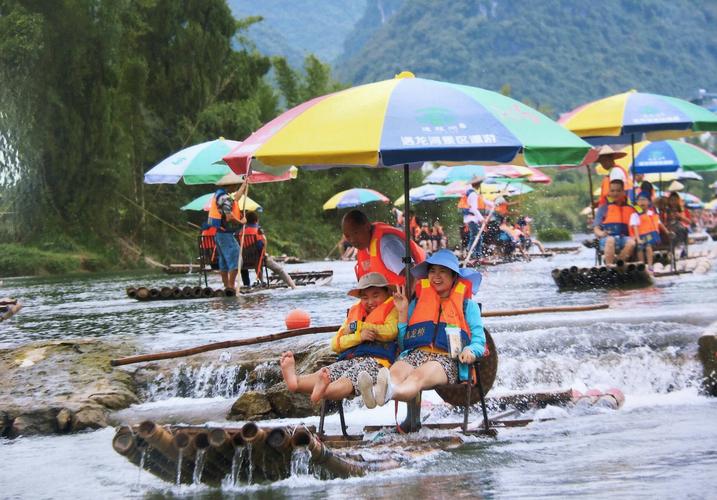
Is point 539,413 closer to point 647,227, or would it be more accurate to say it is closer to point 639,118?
point 639,118

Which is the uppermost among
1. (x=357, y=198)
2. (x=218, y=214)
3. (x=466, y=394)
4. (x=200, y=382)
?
(x=357, y=198)

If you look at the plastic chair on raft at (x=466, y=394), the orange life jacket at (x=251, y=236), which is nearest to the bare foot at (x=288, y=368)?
the plastic chair on raft at (x=466, y=394)

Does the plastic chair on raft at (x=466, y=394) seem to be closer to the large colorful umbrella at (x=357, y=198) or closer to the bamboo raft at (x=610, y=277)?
the bamboo raft at (x=610, y=277)

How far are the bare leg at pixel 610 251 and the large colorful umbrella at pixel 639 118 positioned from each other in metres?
2.34

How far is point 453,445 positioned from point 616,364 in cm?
334

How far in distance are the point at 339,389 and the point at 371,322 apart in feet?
2.19

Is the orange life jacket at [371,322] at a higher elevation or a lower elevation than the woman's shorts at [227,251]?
lower

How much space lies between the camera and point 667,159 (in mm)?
20688

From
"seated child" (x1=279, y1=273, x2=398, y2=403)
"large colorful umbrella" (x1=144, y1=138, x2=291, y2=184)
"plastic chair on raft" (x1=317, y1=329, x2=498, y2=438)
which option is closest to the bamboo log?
"plastic chair on raft" (x1=317, y1=329, x2=498, y2=438)

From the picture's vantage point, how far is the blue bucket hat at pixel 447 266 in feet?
25.5

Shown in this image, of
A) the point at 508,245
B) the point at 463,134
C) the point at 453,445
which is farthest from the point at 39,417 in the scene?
the point at 508,245

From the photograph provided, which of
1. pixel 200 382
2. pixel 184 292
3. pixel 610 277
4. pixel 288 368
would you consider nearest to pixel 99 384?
pixel 200 382

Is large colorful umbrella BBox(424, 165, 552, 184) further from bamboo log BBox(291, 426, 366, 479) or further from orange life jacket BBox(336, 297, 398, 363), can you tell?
bamboo log BBox(291, 426, 366, 479)

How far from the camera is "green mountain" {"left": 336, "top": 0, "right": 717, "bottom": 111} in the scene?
15000 cm
